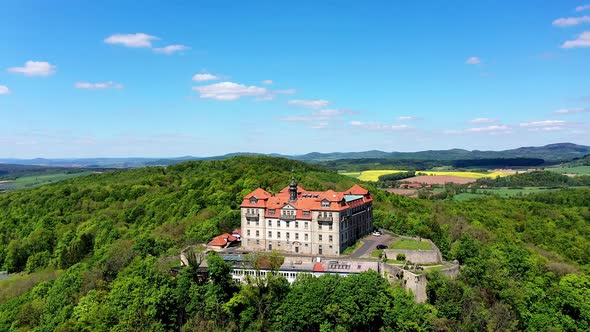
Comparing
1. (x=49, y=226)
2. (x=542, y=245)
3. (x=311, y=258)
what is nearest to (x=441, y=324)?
(x=311, y=258)

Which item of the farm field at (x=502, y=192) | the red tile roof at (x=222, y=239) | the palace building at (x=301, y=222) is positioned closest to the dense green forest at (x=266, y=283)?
the red tile roof at (x=222, y=239)

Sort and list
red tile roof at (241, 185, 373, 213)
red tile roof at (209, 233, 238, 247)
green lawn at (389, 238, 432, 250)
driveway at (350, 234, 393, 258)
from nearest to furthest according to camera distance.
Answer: driveway at (350, 234, 393, 258)
green lawn at (389, 238, 432, 250)
red tile roof at (241, 185, 373, 213)
red tile roof at (209, 233, 238, 247)

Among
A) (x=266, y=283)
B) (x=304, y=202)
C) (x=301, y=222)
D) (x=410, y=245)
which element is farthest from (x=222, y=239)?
(x=410, y=245)

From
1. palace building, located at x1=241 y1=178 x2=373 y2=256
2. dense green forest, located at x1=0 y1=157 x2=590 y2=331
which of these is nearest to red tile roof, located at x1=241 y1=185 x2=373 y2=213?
palace building, located at x1=241 y1=178 x2=373 y2=256

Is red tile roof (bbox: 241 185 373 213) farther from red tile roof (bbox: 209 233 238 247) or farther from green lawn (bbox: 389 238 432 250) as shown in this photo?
green lawn (bbox: 389 238 432 250)

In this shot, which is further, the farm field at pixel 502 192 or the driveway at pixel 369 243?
the farm field at pixel 502 192

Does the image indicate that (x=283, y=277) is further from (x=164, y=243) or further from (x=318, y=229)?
A: (x=164, y=243)

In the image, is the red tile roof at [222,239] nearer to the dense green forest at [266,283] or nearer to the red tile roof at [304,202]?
the dense green forest at [266,283]
